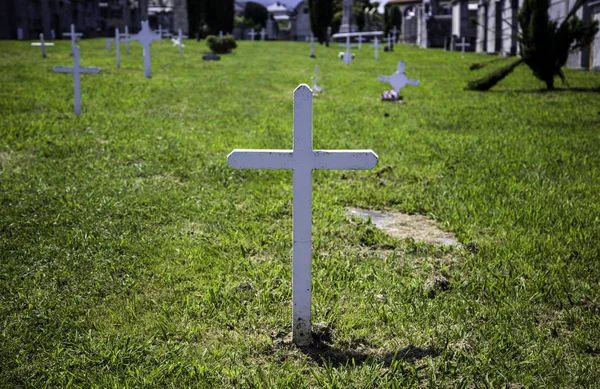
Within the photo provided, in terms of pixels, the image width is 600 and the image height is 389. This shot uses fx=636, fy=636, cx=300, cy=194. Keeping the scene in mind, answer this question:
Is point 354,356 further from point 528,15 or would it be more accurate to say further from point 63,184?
point 528,15

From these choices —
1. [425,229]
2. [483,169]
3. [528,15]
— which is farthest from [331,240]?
[528,15]

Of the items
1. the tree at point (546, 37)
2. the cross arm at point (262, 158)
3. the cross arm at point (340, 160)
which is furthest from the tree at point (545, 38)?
the cross arm at point (262, 158)

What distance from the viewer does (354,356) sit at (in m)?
3.27

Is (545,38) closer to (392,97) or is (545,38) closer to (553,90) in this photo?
(553,90)

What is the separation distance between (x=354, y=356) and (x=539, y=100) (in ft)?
38.8

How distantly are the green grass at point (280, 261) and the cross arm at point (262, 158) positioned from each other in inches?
37.0

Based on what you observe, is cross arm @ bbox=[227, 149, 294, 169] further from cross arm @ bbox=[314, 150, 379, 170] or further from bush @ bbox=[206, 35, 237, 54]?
bush @ bbox=[206, 35, 237, 54]

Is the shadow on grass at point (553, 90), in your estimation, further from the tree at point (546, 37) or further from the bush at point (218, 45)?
the bush at point (218, 45)

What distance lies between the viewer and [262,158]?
328 cm

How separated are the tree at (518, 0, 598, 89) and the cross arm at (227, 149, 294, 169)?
45.0ft

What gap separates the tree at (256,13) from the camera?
246ft

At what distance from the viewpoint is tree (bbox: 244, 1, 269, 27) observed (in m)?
74.9

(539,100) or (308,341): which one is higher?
(539,100)

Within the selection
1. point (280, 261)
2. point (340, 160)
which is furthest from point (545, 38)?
point (340, 160)
